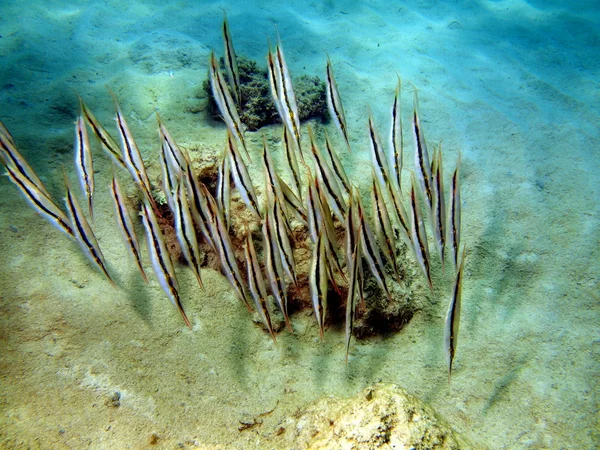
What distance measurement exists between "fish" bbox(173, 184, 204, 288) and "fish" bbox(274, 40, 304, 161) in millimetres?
1019

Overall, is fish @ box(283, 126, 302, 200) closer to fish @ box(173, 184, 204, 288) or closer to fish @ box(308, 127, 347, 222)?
fish @ box(308, 127, 347, 222)

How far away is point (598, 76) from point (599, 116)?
91.0 inches

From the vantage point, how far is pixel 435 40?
25.1ft

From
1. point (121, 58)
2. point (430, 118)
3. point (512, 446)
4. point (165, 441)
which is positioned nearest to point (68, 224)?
point (165, 441)

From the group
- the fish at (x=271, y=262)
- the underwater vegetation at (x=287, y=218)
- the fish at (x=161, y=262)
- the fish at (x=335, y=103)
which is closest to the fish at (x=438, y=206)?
the underwater vegetation at (x=287, y=218)

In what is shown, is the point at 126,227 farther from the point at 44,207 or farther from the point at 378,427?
the point at 378,427

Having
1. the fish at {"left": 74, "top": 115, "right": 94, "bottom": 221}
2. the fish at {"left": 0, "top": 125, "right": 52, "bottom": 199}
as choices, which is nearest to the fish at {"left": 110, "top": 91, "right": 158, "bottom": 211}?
the fish at {"left": 74, "top": 115, "right": 94, "bottom": 221}

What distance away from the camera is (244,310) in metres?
3.15

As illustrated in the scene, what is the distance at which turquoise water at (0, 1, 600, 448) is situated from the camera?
2.48m

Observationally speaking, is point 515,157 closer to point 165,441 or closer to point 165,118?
point 165,118

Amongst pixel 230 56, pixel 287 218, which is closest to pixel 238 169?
pixel 287 218

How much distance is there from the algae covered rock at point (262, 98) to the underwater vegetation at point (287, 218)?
152 centimetres

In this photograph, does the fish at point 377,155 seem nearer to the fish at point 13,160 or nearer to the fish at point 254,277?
the fish at point 254,277

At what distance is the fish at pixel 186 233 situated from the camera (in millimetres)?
2346
